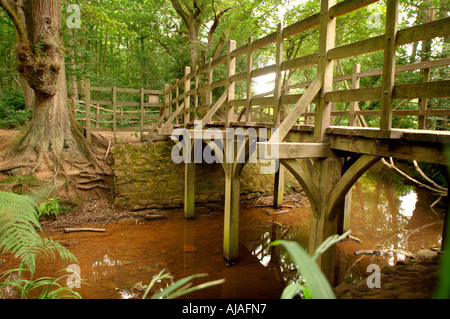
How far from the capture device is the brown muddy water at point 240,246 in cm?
436

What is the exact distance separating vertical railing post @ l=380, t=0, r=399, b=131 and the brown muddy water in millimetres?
2969

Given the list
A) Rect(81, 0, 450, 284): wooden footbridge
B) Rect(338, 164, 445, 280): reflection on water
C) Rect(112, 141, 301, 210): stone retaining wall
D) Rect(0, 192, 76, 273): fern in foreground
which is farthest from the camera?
Rect(112, 141, 301, 210): stone retaining wall

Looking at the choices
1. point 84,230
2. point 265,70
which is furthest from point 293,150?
point 84,230

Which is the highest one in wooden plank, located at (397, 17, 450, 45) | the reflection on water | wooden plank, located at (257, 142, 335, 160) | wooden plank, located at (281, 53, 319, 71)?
wooden plank, located at (281, 53, 319, 71)

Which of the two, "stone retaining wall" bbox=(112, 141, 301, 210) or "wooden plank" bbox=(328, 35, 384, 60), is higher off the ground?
"wooden plank" bbox=(328, 35, 384, 60)

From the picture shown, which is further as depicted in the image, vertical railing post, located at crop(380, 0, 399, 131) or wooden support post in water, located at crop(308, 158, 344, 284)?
wooden support post in water, located at crop(308, 158, 344, 284)

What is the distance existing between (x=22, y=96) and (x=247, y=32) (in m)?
10.3

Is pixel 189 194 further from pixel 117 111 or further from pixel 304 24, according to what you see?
pixel 304 24

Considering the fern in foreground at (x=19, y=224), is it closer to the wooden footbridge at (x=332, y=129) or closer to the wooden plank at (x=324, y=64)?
the wooden footbridge at (x=332, y=129)

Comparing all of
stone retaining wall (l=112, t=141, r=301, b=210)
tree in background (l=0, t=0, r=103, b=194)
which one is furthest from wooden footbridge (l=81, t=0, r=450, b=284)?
tree in background (l=0, t=0, r=103, b=194)

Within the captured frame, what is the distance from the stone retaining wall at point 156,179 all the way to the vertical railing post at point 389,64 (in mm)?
6414

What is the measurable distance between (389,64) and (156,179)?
6.68 meters

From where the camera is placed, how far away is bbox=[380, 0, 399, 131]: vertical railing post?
2396 mm

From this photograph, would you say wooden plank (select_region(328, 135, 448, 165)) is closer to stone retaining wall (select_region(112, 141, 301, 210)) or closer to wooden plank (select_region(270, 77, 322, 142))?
wooden plank (select_region(270, 77, 322, 142))
